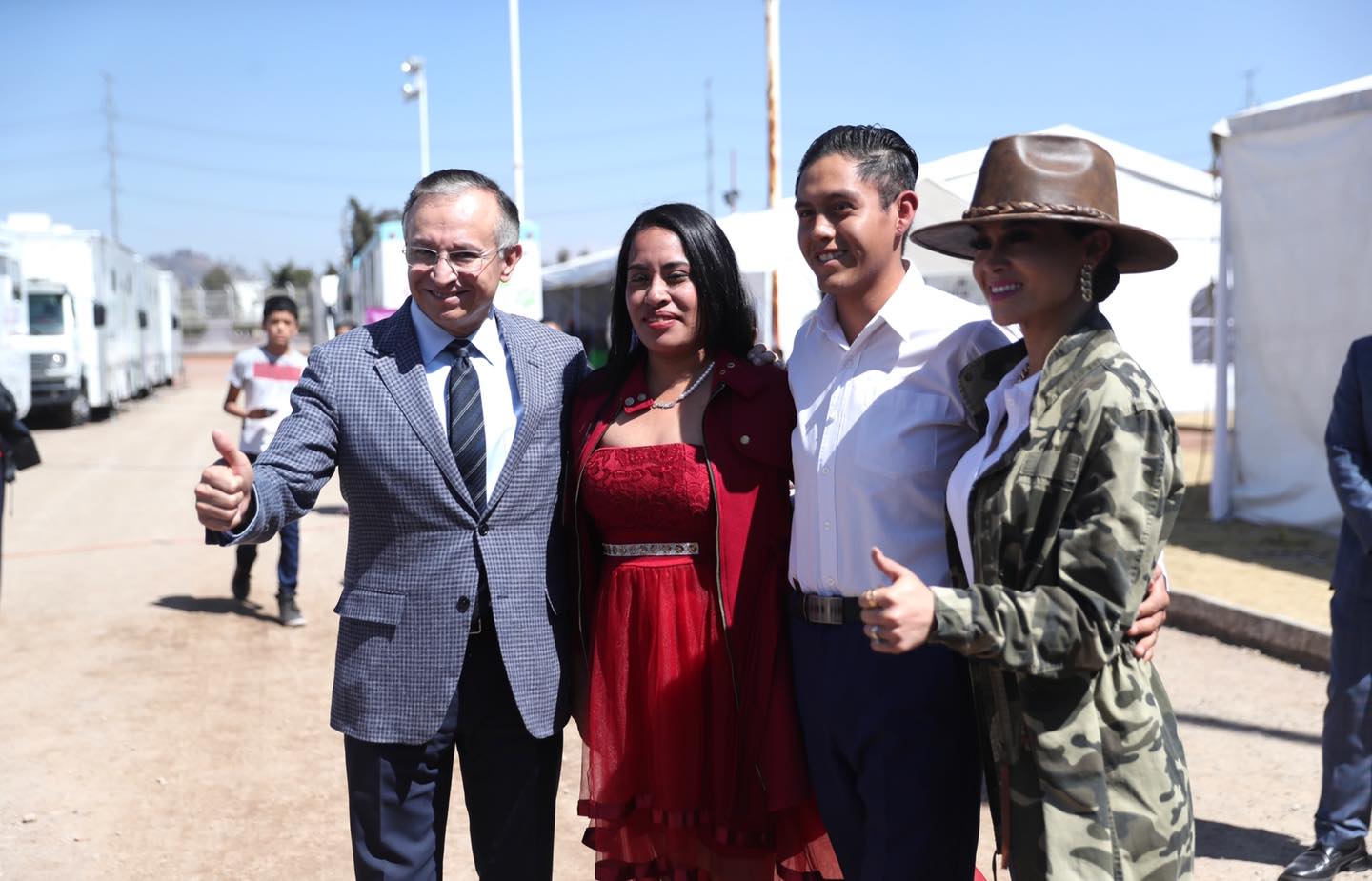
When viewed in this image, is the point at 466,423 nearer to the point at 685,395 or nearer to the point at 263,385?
the point at 685,395

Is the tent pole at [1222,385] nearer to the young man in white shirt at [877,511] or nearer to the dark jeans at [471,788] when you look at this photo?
the young man in white shirt at [877,511]

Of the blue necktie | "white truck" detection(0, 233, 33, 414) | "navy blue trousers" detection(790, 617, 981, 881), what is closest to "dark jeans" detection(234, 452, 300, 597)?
the blue necktie

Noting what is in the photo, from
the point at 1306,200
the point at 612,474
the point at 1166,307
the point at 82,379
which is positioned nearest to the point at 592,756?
the point at 612,474

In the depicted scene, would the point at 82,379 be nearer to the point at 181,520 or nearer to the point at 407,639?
the point at 181,520

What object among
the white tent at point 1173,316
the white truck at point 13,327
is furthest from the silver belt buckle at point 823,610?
the white tent at point 1173,316

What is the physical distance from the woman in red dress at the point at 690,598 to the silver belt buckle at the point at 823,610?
5.6 inches

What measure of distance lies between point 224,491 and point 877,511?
1.32 meters

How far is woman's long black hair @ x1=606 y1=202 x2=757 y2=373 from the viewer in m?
2.94

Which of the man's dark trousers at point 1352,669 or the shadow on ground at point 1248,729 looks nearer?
the man's dark trousers at point 1352,669

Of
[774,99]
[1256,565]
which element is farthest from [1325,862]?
[774,99]

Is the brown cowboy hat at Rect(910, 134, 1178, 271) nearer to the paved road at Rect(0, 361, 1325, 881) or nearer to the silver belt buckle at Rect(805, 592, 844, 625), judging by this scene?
the silver belt buckle at Rect(805, 592, 844, 625)

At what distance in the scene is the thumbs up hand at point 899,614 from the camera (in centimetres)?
197

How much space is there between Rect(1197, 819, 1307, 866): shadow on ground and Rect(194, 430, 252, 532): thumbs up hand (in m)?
3.40

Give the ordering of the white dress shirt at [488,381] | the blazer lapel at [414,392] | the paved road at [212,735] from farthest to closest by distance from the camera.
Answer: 1. the paved road at [212,735]
2. the white dress shirt at [488,381]
3. the blazer lapel at [414,392]
